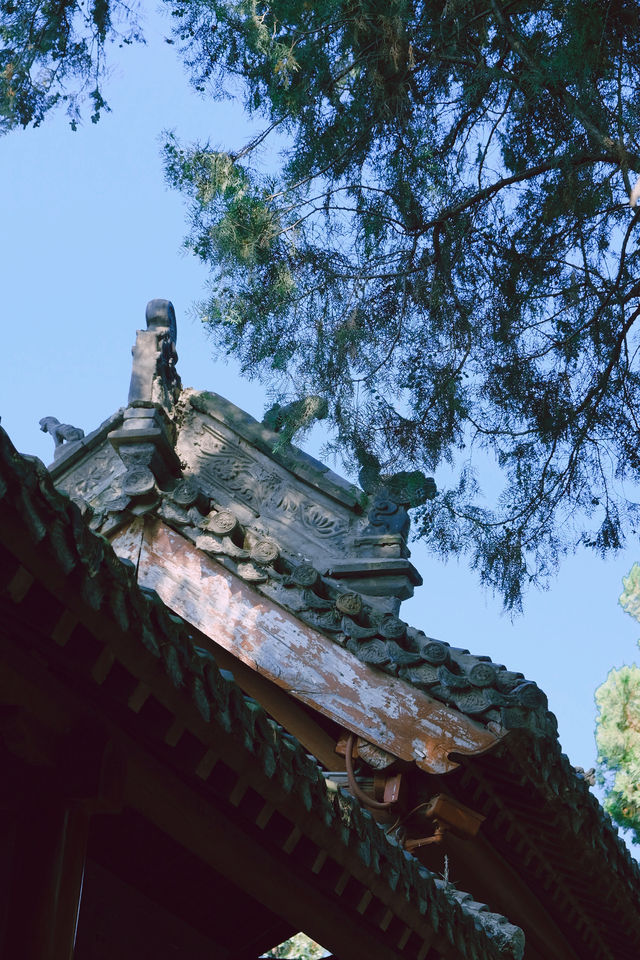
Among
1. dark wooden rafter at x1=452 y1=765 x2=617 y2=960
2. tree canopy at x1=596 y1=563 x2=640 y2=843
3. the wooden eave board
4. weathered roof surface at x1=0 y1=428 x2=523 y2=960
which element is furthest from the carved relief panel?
tree canopy at x1=596 y1=563 x2=640 y2=843

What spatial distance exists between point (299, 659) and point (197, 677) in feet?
7.73

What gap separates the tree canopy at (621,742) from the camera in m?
13.3

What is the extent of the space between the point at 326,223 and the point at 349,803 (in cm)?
305

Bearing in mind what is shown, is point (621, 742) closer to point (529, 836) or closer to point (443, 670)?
point (529, 836)

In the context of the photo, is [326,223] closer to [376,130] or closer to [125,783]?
[376,130]

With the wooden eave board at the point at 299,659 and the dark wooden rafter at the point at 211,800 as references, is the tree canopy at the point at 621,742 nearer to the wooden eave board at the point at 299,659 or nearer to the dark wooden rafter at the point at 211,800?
the wooden eave board at the point at 299,659

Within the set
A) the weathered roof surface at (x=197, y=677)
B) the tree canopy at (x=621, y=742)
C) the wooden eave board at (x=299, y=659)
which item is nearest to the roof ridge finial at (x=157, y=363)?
the wooden eave board at (x=299, y=659)

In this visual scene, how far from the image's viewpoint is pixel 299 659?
5680 mm

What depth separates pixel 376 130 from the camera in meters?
5.88

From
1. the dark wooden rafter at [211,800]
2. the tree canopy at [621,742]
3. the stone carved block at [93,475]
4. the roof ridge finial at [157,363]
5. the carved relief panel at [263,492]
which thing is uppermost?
the tree canopy at [621,742]

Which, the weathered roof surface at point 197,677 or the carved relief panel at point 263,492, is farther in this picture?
the carved relief panel at point 263,492

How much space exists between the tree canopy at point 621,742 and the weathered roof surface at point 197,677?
357 inches

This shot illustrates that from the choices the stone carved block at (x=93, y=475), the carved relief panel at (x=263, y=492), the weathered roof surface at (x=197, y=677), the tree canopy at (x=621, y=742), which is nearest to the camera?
the weathered roof surface at (x=197, y=677)

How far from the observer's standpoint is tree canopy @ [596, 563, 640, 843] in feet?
43.5
